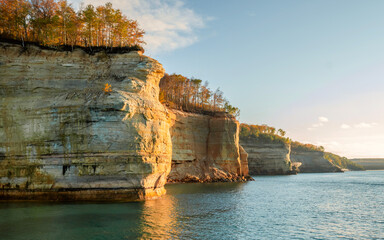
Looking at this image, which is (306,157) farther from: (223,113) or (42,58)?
(42,58)

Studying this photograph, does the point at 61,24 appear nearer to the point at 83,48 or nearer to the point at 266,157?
the point at 83,48

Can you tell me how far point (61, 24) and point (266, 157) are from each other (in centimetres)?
8342

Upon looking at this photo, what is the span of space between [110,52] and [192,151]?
31630 millimetres

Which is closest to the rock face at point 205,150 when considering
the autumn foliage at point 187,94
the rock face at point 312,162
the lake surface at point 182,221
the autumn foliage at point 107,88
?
the autumn foliage at point 187,94

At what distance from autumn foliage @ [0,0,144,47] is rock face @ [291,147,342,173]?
410ft

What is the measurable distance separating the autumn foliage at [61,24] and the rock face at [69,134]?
3.41 m

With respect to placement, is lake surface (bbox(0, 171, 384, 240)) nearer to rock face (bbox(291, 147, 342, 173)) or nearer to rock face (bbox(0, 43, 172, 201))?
rock face (bbox(0, 43, 172, 201))

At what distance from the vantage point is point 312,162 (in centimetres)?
14375

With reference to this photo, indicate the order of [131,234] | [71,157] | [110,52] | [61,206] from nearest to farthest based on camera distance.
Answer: [131,234] → [61,206] → [71,157] → [110,52]

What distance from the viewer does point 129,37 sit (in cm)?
3519

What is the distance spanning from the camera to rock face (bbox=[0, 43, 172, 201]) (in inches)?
994

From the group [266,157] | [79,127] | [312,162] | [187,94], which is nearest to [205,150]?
[187,94]

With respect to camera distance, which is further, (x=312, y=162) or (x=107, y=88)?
(x=312, y=162)

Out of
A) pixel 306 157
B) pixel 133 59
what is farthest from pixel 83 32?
pixel 306 157
